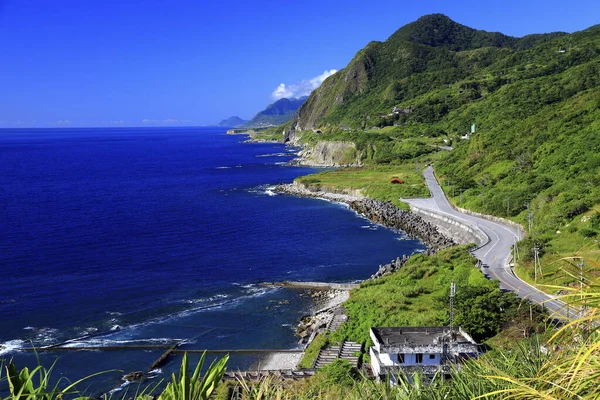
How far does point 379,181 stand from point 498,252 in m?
49.2

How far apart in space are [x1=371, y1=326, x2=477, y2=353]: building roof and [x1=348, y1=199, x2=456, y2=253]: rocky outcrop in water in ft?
87.5

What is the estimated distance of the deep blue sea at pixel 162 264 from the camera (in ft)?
112

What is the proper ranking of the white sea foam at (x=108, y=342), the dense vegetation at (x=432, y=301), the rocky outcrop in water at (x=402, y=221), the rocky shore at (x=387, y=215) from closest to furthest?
the dense vegetation at (x=432, y=301), the white sea foam at (x=108, y=342), the rocky outcrop in water at (x=402, y=221), the rocky shore at (x=387, y=215)

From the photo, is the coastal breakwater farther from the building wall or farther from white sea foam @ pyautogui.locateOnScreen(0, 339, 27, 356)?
white sea foam @ pyautogui.locateOnScreen(0, 339, 27, 356)

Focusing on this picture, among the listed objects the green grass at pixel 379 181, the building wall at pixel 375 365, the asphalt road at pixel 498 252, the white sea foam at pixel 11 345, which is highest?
the green grass at pixel 379 181

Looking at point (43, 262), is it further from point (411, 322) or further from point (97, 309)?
point (411, 322)

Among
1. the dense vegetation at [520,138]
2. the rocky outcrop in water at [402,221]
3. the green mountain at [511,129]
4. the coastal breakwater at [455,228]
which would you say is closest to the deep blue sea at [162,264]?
the rocky outcrop in water at [402,221]

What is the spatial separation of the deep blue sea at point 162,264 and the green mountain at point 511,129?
52.4 ft

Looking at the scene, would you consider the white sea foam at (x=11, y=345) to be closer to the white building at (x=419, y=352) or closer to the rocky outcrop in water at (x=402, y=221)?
the white building at (x=419, y=352)

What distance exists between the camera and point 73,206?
81.8 metres

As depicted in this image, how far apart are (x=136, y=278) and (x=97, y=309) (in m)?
7.57

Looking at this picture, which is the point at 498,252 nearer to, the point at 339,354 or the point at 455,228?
the point at 455,228

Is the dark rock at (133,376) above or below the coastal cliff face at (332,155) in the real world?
below

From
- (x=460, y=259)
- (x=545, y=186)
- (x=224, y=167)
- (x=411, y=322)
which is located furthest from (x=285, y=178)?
(x=411, y=322)
